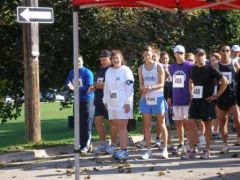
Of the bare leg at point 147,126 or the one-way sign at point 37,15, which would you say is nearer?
the one-way sign at point 37,15

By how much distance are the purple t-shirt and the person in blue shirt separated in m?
1.69

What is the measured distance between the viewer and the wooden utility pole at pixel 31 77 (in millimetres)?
12914

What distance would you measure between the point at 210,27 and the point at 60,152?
31.1ft

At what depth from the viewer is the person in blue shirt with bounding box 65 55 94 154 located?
39.0ft

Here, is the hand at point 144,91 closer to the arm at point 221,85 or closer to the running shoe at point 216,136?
the arm at point 221,85

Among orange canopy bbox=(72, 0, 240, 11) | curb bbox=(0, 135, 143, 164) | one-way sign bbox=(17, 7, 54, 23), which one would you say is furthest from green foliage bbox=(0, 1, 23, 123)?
orange canopy bbox=(72, 0, 240, 11)

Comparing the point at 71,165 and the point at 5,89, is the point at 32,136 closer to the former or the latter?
the point at 71,165

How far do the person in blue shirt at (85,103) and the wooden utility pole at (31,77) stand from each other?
1150mm

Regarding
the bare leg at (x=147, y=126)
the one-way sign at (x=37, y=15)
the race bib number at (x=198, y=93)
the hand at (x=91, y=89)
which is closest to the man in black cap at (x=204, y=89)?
the race bib number at (x=198, y=93)

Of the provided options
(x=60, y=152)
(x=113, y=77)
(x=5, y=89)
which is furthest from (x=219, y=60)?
(x=5, y=89)

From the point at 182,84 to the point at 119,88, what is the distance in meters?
1.21

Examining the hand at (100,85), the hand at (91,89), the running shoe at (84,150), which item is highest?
the hand at (100,85)

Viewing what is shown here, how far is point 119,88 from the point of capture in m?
11.0

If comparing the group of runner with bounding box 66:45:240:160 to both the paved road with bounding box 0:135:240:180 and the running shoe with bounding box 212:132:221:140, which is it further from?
the running shoe with bounding box 212:132:221:140
